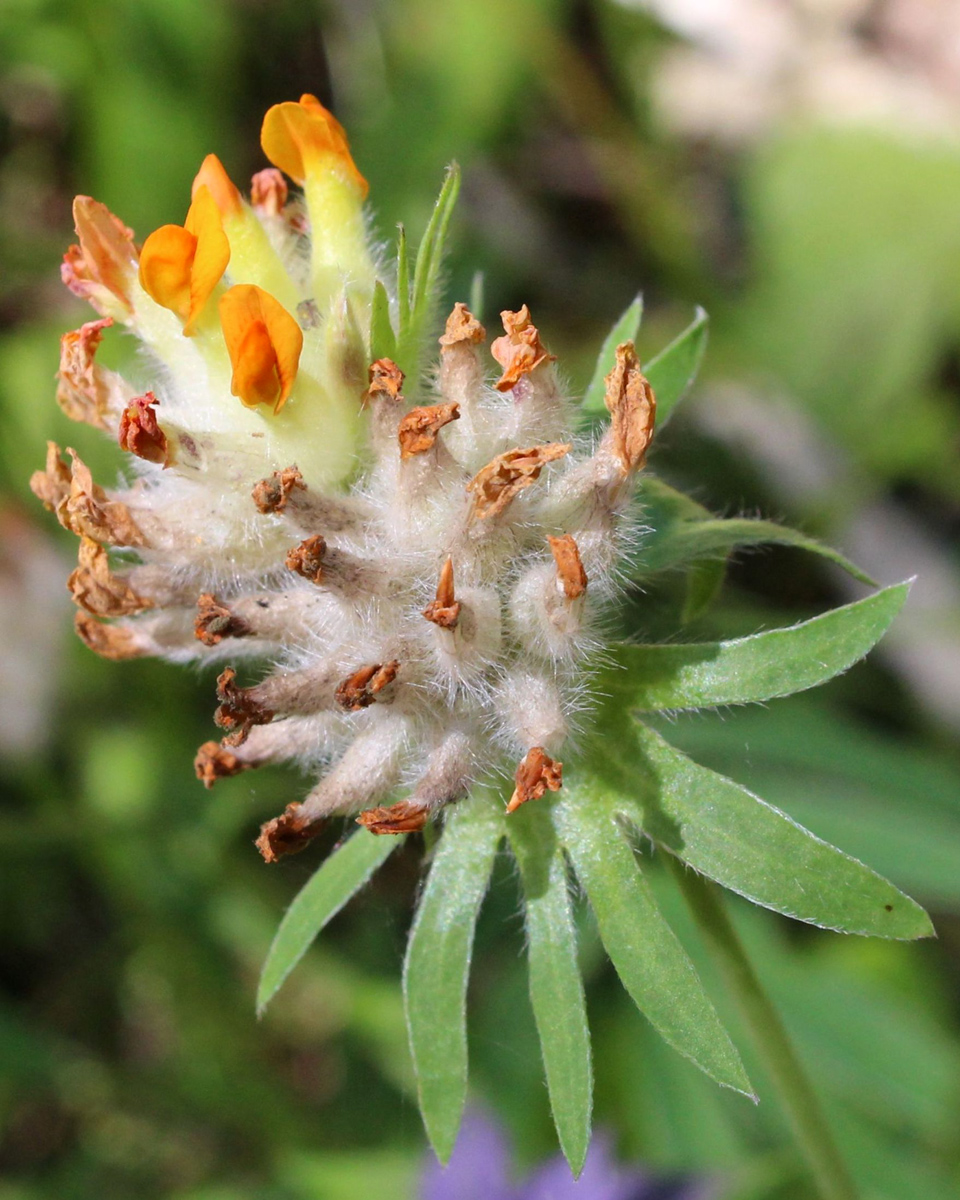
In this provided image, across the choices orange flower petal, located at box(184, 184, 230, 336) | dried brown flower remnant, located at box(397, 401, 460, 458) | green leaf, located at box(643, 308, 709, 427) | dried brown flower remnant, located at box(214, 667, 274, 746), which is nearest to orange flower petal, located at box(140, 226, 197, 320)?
orange flower petal, located at box(184, 184, 230, 336)

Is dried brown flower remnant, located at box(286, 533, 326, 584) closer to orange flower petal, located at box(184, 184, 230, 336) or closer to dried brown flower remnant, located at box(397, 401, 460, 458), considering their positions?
dried brown flower remnant, located at box(397, 401, 460, 458)

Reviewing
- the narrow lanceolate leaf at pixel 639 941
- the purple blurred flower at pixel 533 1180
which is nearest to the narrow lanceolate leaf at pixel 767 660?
Answer: the narrow lanceolate leaf at pixel 639 941

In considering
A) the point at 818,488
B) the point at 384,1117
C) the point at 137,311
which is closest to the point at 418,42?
the point at 818,488

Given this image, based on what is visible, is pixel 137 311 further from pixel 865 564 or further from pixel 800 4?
pixel 800 4

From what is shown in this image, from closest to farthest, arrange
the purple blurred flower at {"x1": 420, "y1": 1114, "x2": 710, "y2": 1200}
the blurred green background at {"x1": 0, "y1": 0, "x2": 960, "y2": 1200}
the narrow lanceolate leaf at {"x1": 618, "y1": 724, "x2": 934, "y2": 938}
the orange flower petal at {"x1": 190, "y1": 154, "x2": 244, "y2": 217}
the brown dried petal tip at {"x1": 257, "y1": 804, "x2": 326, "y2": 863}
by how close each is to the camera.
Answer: the narrow lanceolate leaf at {"x1": 618, "y1": 724, "x2": 934, "y2": 938}, the brown dried petal tip at {"x1": 257, "y1": 804, "x2": 326, "y2": 863}, the orange flower petal at {"x1": 190, "y1": 154, "x2": 244, "y2": 217}, the purple blurred flower at {"x1": 420, "y1": 1114, "x2": 710, "y2": 1200}, the blurred green background at {"x1": 0, "y1": 0, "x2": 960, "y2": 1200}

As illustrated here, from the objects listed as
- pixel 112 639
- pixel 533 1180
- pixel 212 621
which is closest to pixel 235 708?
pixel 212 621

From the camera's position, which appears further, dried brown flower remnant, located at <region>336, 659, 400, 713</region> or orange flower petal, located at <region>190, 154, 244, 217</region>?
orange flower petal, located at <region>190, 154, 244, 217</region>
